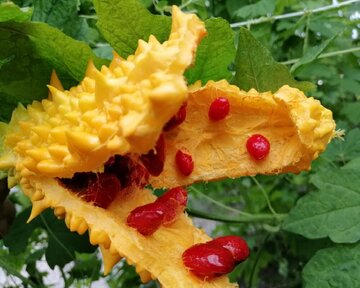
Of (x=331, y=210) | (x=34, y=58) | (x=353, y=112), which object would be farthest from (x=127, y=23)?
(x=353, y=112)

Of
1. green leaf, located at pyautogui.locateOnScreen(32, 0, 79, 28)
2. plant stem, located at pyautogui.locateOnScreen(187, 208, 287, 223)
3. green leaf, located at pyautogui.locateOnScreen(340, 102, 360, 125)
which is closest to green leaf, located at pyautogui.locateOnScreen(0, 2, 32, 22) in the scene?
green leaf, located at pyautogui.locateOnScreen(32, 0, 79, 28)

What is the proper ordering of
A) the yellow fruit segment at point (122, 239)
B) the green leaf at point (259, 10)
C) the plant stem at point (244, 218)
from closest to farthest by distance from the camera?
the yellow fruit segment at point (122, 239) < the plant stem at point (244, 218) < the green leaf at point (259, 10)

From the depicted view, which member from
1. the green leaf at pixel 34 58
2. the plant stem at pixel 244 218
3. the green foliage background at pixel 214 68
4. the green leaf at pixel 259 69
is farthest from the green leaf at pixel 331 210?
the green leaf at pixel 34 58

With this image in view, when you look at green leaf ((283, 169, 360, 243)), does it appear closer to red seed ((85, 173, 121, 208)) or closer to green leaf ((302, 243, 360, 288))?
green leaf ((302, 243, 360, 288))

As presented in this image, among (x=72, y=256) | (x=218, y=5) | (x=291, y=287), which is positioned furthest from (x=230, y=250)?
(x=291, y=287)

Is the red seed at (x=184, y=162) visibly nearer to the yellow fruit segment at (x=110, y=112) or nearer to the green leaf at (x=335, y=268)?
the yellow fruit segment at (x=110, y=112)

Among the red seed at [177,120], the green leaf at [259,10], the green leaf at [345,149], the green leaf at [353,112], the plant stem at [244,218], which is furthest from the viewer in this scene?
the green leaf at [353,112]
